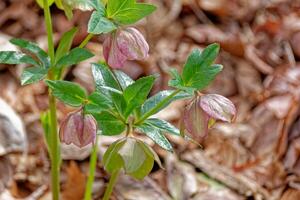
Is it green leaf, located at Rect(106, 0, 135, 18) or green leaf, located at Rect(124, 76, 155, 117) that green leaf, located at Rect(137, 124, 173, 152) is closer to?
green leaf, located at Rect(124, 76, 155, 117)

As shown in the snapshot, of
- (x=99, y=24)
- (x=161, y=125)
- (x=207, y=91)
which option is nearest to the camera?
(x=99, y=24)

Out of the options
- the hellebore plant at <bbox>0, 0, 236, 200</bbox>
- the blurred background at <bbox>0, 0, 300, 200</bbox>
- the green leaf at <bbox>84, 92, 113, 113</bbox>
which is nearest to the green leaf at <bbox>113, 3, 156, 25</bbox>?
the hellebore plant at <bbox>0, 0, 236, 200</bbox>

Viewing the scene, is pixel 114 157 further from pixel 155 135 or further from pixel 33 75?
pixel 33 75

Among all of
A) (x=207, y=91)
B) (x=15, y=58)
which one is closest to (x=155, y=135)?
(x=15, y=58)

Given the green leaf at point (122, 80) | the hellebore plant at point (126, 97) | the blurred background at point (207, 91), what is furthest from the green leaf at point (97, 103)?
the blurred background at point (207, 91)

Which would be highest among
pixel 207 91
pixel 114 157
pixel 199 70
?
pixel 199 70
